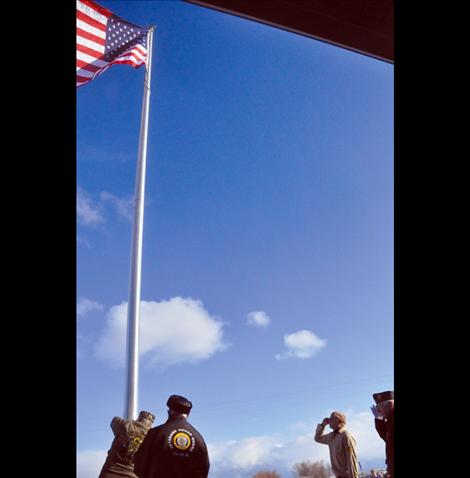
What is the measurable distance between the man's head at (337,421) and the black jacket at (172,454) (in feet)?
3.42

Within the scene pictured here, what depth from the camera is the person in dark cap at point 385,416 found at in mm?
2830

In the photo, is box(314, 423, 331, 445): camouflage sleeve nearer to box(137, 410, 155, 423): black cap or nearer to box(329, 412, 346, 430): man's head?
box(329, 412, 346, 430): man's head

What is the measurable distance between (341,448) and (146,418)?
4.46ft

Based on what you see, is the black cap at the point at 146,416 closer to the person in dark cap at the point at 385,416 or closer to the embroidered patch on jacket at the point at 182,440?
the embroidered patch on jacket at the point at 182,440

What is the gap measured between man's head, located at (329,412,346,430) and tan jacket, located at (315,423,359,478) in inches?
1.3

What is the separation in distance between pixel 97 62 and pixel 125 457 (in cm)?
469

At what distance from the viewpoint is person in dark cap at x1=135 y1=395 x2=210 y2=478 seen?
3018mm

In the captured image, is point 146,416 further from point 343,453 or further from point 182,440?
point 343,453

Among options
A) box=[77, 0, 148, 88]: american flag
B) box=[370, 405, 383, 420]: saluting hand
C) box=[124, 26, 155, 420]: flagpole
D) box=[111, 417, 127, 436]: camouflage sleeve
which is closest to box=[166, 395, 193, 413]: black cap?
box=[111, 417, 127, 436]: camouflage sleeve
